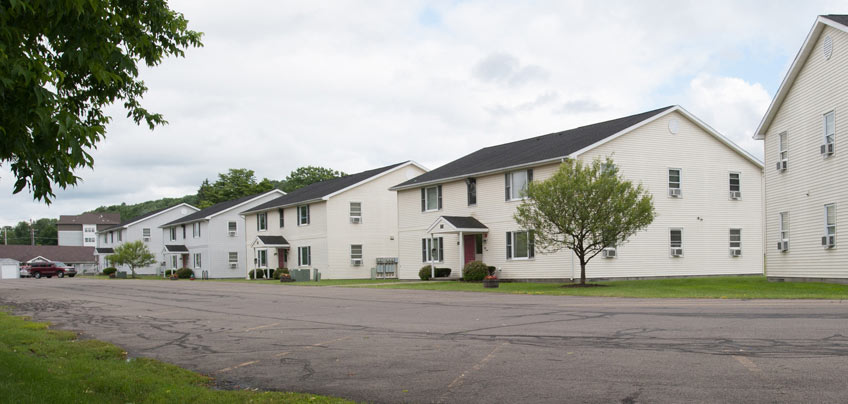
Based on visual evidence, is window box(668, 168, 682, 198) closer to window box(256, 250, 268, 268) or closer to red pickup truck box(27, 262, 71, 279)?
window box(256, 250, 268, 268)

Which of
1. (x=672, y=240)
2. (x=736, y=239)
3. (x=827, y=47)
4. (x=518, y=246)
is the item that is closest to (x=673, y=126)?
A: (x=672, y=240)

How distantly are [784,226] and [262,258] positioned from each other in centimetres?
3794

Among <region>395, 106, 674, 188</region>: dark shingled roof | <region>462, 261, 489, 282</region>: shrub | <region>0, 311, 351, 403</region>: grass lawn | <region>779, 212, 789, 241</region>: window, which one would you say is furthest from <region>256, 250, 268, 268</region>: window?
<region>0, 311, 351, 403</region>: grass lawn

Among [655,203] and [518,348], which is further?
[655,203]

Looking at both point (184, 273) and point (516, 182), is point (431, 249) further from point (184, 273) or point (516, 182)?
point (184, 273)

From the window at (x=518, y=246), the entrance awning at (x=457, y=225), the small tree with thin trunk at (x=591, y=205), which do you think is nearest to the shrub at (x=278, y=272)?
the entrance awning at (x=457, y=225)

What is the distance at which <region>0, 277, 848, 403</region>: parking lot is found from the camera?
7.94 meters

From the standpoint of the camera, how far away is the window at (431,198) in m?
40.1

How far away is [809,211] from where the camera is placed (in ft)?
87.9

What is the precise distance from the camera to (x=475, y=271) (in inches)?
1347

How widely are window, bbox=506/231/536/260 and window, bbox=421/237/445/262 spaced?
484 centimetres

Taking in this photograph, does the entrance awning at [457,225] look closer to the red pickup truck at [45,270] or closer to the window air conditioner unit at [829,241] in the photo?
the window air conditioner unit at [829,241]

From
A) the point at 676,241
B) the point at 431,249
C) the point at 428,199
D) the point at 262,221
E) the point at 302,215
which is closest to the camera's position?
the point at 676,241

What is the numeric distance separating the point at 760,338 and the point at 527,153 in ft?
82.7
